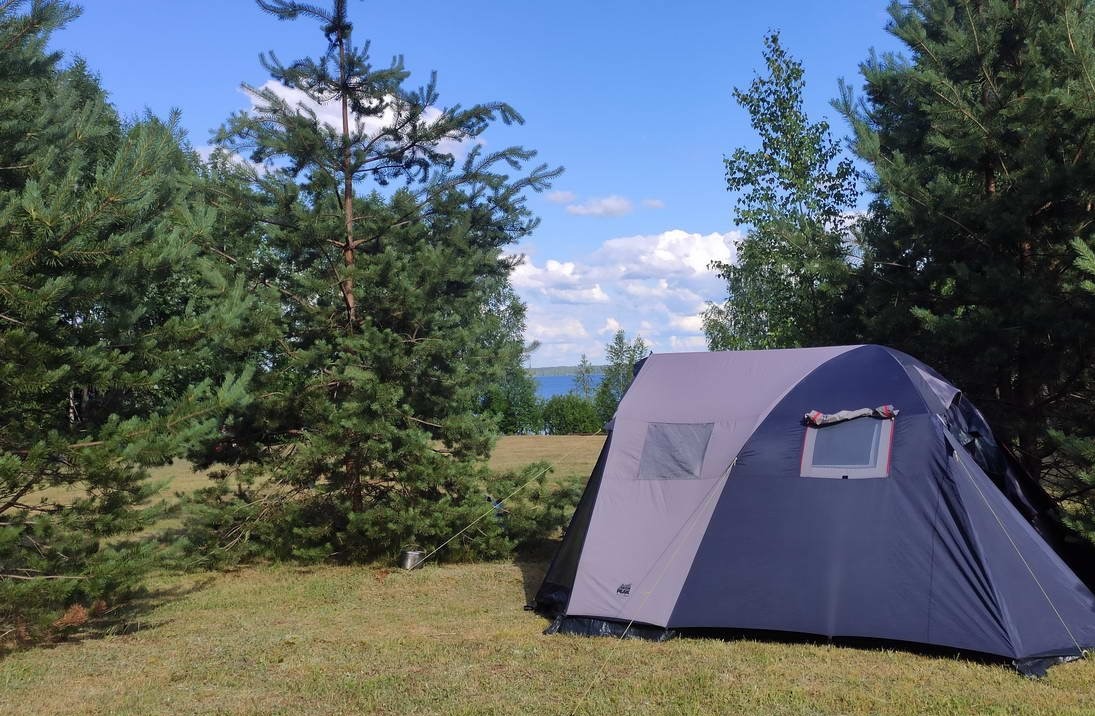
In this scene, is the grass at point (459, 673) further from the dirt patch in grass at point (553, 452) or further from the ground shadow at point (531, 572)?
the dirt patch in grass at point (553, 452)

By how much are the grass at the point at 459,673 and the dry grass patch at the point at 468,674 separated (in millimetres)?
13

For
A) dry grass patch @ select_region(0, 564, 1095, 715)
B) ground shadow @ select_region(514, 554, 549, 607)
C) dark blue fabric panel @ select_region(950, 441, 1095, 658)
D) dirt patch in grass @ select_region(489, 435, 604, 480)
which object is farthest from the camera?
dirt patch in grass @ select_region(489, 435, 604, 480)

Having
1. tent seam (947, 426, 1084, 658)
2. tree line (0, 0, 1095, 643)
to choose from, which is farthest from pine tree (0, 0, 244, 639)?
tent seam (947, 426, 1084, 658)

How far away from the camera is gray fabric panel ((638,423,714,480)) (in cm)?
647

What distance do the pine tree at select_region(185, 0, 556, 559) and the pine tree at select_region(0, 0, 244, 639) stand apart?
6.10 ft

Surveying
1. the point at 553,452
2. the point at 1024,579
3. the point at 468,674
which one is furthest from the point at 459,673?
the point at 553,452

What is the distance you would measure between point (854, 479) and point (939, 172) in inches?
178

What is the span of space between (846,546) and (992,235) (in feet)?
11.9

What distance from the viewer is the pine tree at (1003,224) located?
699 centimetres

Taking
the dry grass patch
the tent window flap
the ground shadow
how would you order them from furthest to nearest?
the ground shadow
the tent window flap
the dry grass patch

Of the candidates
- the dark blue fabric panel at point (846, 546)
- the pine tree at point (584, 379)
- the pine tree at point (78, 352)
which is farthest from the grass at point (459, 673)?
the pine tree at point (584, 379)

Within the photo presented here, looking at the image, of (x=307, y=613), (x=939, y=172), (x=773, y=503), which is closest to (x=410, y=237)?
(x=307, y=613)

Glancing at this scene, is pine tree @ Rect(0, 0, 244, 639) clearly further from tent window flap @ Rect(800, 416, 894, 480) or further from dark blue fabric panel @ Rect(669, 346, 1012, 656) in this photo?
tent window flap @ Rect(800, 416, 894, 480)

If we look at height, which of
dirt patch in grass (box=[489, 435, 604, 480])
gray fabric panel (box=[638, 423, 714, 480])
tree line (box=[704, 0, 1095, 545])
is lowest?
dirt patch in grass (box=[489, 435, 604, 480])
